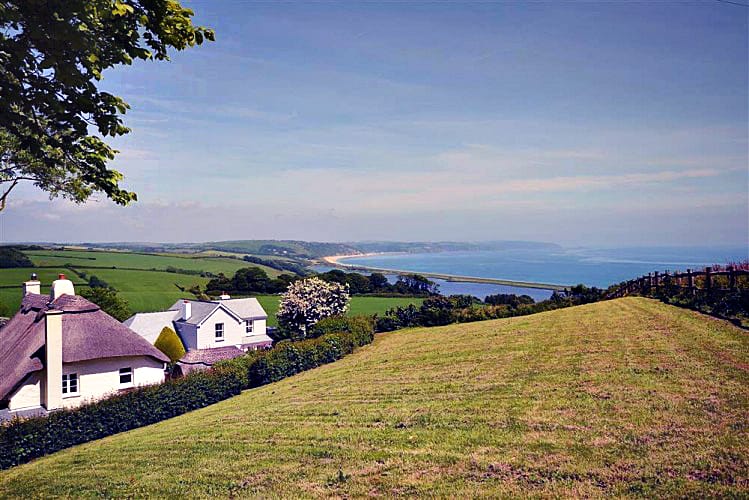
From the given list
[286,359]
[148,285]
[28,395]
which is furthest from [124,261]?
[286,359]

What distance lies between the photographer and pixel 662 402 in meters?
9.45

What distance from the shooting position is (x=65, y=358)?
24578mm

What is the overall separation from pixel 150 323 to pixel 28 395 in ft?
57.3

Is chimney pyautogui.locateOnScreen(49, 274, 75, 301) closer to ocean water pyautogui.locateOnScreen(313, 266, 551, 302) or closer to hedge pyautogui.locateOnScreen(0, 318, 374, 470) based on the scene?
hedge pyautogui.locateOnScreen(0, 318, 374, 470)

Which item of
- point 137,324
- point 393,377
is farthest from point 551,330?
point 137,324

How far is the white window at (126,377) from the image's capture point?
26875 millimetres

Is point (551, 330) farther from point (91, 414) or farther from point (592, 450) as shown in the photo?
point (91, 414)

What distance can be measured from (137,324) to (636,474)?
132ft

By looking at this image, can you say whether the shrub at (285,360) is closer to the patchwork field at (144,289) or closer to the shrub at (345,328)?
the shrub at (345,328)

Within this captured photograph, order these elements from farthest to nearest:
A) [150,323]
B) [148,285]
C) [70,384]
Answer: [148,285]
[150,323]
[70,384]

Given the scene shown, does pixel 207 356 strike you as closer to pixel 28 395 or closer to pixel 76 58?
pixel 28 395

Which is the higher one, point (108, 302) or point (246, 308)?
point (108, 302)

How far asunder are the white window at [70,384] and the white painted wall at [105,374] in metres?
0.16

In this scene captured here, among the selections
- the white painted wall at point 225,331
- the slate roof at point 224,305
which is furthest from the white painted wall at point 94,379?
the slate roof at point 224,305
